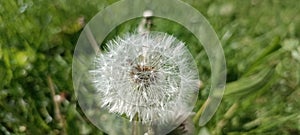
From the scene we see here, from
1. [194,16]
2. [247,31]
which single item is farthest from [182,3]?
[247,31]

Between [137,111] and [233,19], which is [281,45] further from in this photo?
[137,111]

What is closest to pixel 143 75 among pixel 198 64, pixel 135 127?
pixel 135 127

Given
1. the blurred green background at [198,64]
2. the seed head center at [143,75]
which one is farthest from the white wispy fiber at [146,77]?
the blurred green background at [198,64]

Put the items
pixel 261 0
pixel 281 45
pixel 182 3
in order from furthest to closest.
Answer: pixel 261 0 → pixel 182 3 → pixel 281 45

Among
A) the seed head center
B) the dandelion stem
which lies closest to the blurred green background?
the dandelion stem

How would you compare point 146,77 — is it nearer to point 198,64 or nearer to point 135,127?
point 135,127

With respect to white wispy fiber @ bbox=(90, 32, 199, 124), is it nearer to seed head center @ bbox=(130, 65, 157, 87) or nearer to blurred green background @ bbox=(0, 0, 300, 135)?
seed head center @ bbox=(130, 65, 157, 87)
